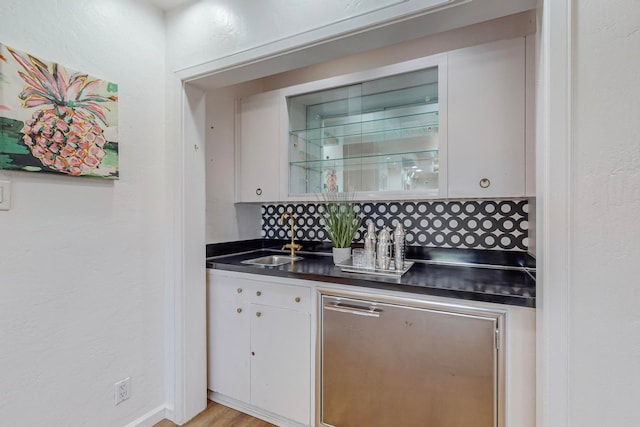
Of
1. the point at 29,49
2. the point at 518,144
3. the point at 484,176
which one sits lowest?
the point at 484,176

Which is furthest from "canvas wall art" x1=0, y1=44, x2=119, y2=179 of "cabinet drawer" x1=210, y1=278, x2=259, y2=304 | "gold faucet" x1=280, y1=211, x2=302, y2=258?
"gold faucet" x1=280, y1=211, x2=302, y2=258

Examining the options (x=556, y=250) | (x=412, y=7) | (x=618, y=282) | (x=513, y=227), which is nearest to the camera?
(x=618, y=282)

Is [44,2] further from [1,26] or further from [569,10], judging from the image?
[569,10]

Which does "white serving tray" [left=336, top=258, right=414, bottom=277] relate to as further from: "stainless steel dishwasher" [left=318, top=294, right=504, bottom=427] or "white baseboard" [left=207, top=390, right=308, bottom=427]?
"white baseboard" [left=207, top=390, right=308, bottom=427]

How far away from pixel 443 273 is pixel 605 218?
0.87 metres

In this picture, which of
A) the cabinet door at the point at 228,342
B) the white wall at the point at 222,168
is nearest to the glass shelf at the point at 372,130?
the white wall at the point at 222,168

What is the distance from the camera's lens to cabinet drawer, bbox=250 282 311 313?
1.63 meters

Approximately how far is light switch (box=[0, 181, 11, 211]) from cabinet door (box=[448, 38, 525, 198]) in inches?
77.4

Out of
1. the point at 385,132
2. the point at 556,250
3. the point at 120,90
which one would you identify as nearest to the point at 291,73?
the point at 385,132

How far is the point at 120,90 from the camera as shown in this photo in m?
1.58

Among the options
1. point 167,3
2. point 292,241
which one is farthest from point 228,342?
point 167,3

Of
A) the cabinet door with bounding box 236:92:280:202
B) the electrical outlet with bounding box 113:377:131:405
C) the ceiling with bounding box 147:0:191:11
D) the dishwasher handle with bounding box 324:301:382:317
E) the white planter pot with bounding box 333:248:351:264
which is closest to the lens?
the dishwasher handle with bounding box 324:301:382:317

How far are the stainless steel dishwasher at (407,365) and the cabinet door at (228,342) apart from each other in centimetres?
51

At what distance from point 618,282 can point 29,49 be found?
87.3 inches
